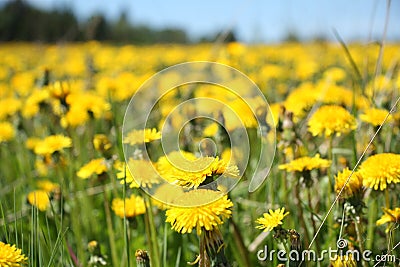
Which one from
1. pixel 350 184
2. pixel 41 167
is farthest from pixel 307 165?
pixel 41 167

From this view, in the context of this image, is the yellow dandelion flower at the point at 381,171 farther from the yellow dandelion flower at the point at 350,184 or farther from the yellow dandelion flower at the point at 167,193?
the yellow dandelion flower at the point at 167,193

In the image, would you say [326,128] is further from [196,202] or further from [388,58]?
[388,58]

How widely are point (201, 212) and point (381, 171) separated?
13.8 inches

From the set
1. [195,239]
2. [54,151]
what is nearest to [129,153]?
[195,239]

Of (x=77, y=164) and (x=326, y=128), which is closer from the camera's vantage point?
(x=326, y=128)

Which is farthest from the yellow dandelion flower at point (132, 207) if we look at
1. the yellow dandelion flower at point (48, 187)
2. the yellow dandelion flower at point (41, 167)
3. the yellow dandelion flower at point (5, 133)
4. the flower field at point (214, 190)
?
the yellow dandelion flower at point (5, 133)

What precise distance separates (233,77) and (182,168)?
1294 millimetres

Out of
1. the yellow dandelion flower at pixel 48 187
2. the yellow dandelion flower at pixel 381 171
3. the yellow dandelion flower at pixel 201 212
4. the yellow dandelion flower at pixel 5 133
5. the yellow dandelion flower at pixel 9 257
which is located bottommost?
the yellow dandelion flower at pixel 9 257

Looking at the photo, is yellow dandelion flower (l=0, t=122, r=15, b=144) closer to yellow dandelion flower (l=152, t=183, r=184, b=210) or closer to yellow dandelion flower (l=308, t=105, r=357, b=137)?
yellow dandelion flower (l=152, t=183, r=184, b=210)

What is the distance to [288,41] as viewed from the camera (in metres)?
8.19

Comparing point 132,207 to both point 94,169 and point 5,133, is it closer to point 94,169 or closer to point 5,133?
point 94,169

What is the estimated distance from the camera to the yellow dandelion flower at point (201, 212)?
651 millimetres

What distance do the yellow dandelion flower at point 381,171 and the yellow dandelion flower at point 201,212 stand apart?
290 mm

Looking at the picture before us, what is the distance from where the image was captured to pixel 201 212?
2.17ft
